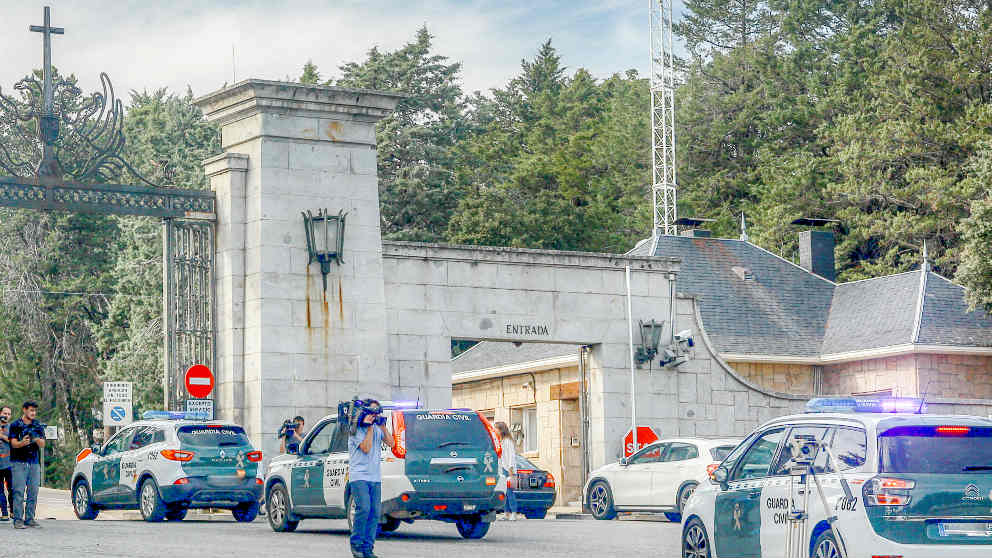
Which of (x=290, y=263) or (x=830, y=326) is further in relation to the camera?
(x=830, y=326)

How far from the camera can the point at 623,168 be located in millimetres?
69688

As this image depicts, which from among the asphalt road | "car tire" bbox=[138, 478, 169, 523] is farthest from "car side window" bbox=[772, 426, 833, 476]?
"car tire" bbox=[138, 478, 169, 523]

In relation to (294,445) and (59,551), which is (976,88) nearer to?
(294,445)

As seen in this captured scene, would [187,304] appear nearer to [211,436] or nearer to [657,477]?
[211,436]

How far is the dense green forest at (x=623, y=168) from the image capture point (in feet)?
173

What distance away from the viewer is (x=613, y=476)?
25484 millimetres

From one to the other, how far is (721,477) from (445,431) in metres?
5.58

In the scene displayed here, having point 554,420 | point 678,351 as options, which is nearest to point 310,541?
point 678,351

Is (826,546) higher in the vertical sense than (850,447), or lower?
lower

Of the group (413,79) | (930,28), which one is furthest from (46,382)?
(930,28)

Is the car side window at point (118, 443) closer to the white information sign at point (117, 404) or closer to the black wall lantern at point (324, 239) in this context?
the white information sign at point (117, 404)

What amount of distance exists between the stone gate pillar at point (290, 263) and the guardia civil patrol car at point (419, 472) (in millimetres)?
4941

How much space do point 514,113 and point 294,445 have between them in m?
59.7

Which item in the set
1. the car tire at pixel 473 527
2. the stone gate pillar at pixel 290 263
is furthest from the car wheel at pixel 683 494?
the car tire at pixel 473 527
